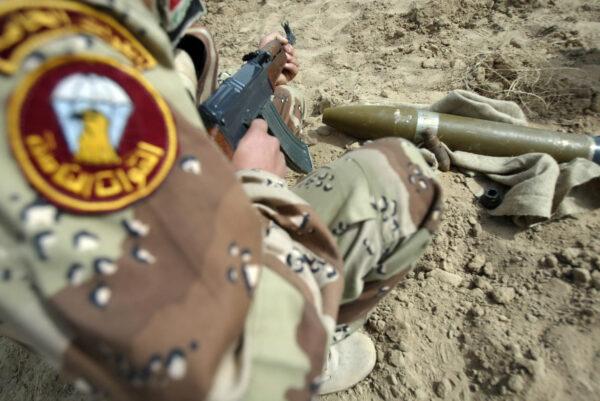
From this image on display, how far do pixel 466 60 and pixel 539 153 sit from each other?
955mm

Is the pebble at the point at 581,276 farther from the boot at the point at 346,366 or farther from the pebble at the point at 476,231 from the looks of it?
the boot at the point at 346,366

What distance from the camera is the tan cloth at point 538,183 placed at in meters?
1.86

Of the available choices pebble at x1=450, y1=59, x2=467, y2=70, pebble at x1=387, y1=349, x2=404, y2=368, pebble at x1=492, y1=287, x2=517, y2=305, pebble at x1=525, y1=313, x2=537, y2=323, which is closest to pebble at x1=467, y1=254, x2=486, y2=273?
pebble at x1=492, y1=287, x2=517, y2=305

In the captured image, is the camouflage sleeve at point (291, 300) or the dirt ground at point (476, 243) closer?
the camouflage sleeve at point (291, 300)

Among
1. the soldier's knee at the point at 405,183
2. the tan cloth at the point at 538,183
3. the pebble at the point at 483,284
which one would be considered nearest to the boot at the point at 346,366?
the pebble at the point at 483,284

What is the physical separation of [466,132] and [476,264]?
2.62 ft

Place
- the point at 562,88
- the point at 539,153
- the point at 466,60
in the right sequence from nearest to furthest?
the point at 539,153, the point at 562,88, the point at 466,60

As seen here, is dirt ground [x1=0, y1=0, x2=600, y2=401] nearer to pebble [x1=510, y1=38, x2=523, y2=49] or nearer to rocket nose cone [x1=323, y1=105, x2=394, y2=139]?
pebble [x1=510, y1=38, x2=523, y2=49]

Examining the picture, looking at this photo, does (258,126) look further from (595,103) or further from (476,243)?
(595,103)

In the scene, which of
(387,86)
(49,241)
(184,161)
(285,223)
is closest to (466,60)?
(387,86)

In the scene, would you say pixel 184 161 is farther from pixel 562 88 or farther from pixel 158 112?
pixel 562 88

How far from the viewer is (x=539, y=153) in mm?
2100

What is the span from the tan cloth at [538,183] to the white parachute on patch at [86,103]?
1.72 meters

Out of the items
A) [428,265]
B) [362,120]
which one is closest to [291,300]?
[428,265]
